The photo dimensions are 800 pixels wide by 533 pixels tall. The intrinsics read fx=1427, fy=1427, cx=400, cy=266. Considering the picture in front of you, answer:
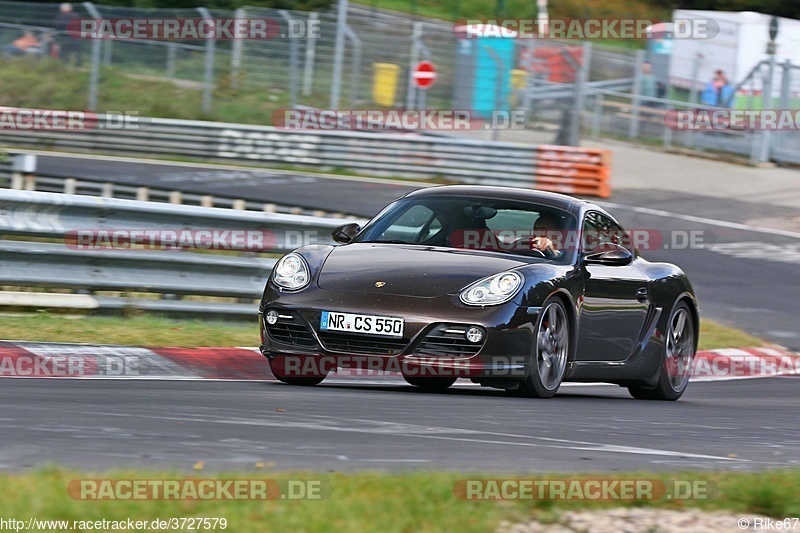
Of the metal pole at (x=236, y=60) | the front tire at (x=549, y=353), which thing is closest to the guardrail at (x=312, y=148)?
the metal pole at (x=236, y=60)

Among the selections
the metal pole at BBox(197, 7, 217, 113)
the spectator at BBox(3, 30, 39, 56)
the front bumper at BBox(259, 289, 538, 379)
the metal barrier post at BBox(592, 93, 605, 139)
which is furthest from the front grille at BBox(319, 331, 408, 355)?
the metal barrier post at BBox(592, 93, 605, 139)

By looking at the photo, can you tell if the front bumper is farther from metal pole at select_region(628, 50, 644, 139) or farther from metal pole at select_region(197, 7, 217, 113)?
metal pole at select_region(628, 50, 644, 139)

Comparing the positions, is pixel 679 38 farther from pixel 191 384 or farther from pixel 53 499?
pixel 53 499

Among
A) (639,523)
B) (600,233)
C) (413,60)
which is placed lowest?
(639,523)

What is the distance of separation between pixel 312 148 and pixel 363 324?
19841mm

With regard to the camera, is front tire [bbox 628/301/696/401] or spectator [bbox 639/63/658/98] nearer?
front tire [bbox 628/301/696/401]

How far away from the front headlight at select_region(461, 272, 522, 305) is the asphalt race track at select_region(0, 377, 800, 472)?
21.6 inches

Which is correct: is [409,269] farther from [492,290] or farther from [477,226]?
[477,226]

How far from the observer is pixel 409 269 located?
26.3ft

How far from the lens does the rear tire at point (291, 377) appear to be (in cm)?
825

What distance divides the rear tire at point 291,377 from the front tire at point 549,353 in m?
1.19

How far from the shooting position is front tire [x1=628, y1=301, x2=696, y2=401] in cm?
981

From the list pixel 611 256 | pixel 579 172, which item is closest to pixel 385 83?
pixel 579 172

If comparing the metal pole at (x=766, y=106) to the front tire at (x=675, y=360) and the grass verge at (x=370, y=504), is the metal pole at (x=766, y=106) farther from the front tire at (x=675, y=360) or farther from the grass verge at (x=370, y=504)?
the grass verge at (x=370, y=504)
